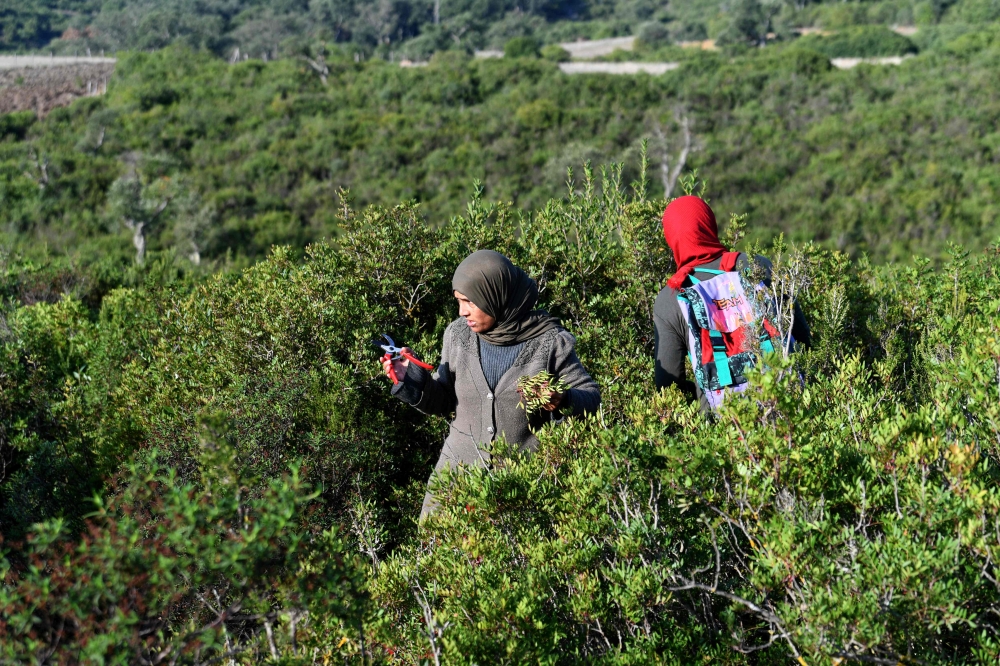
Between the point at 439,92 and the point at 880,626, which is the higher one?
the point at 880,626

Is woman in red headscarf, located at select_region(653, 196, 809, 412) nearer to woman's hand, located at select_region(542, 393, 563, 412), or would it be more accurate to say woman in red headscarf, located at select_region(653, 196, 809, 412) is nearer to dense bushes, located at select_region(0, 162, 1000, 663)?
dense bushes, located at select_region(0, 162, 1000, 663)

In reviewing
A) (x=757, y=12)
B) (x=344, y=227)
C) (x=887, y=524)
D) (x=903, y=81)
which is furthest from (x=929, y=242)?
(x=757, y=12)

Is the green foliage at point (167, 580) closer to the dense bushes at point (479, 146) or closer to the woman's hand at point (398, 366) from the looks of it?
the woman's hand at point (398, 366)

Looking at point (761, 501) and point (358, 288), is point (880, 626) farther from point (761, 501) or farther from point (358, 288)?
point (358, 288)

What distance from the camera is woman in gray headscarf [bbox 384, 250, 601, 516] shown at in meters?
2.93

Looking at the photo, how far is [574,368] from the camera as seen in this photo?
9.89 ft

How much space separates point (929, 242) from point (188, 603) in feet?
68.8

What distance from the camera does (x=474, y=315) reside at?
9.74 feet

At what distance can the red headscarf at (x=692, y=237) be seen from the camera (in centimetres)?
317

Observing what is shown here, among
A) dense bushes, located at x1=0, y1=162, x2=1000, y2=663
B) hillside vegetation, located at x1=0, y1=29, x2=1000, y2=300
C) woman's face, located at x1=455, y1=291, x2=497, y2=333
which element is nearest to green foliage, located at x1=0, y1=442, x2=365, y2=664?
dense bushes, located at x1=0, y1=162, x2=1000, y2=663

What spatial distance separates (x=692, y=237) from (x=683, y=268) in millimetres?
133

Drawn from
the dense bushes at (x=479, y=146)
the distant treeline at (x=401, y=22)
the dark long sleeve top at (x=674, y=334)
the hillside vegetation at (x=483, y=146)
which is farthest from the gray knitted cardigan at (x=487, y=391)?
the distant treeline at (x=401, y=22)

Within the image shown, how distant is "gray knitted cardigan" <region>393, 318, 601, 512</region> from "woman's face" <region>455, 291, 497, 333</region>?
0.12 m

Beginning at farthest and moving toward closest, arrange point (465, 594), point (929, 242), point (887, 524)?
point (929, 242), point (465, 594), point (887, 524)
